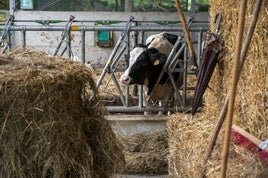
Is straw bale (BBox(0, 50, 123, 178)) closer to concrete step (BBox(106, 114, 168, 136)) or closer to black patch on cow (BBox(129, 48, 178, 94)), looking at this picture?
concrete step (BBox(106, 114, 168, 136))

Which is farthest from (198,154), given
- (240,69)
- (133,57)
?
(133,57)

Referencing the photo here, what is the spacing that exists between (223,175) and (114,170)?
107 cm

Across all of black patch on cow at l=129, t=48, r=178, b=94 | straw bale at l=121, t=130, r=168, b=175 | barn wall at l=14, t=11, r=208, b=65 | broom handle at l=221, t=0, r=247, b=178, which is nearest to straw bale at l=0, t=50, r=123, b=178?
broom handle at l=221, t=0, r=247, b=178

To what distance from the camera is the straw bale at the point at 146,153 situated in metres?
5.19

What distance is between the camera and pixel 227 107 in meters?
3.01

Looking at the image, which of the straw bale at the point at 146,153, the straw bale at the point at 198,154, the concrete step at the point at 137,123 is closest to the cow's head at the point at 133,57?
the concrete step at the point at 137,123

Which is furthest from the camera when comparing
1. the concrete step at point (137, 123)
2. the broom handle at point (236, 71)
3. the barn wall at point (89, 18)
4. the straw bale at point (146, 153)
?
the barn wall at point (89, 18)

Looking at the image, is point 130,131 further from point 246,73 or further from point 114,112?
point 246,73

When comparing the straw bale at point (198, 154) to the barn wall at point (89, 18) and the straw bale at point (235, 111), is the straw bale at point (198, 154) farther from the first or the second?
the barn wall at point (89, 18)

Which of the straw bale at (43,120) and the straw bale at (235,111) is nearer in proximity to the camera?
the straw bale at (43,120)

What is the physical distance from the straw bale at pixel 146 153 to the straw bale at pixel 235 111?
82cm

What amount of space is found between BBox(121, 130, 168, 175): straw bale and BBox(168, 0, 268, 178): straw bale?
2.70 feet

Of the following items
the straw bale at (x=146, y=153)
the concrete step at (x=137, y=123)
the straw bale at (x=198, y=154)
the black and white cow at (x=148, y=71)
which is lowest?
the straw bale at (x=146, y=153)

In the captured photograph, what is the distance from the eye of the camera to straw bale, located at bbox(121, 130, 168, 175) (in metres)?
5.19
